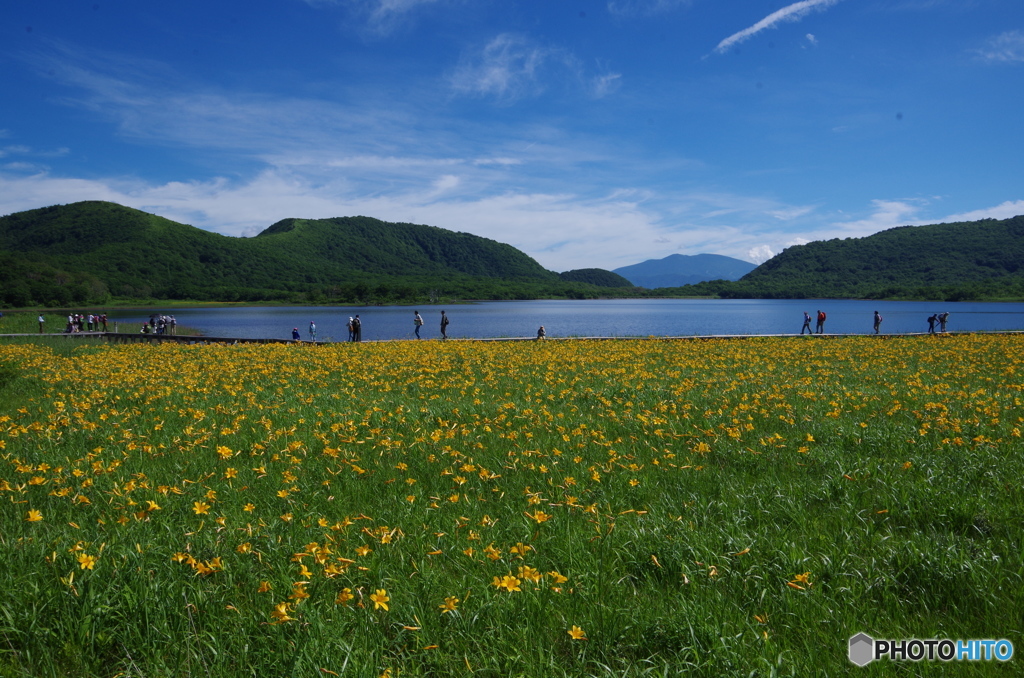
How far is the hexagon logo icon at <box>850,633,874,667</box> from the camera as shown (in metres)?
2.95

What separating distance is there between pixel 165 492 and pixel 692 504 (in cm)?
474

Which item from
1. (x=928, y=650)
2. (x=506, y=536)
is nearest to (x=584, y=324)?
(x=506, y=536)

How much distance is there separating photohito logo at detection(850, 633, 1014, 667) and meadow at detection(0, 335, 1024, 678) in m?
0.06

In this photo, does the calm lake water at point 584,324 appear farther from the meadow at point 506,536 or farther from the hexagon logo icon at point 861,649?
the hexagon logo icon at point 861,649

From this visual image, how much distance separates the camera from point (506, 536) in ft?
14.6

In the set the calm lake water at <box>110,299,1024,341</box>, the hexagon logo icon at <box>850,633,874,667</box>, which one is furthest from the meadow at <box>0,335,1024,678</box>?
the calm lake water at <box>110,299,1024,341</box>

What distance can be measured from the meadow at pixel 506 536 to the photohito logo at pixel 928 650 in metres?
0.06

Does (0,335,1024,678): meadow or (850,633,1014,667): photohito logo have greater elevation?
(0,335,1024,678): meadow

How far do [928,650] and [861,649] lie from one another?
0.39m

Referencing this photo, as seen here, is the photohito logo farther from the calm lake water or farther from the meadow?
the calm lake water

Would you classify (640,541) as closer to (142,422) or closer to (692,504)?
(692,504)

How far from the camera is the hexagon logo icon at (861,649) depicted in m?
2.95

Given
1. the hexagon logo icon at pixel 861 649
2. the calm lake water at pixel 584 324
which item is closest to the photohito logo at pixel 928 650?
the hexagon logo icon at pixel 861 649

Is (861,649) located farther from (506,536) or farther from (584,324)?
(584,324)
